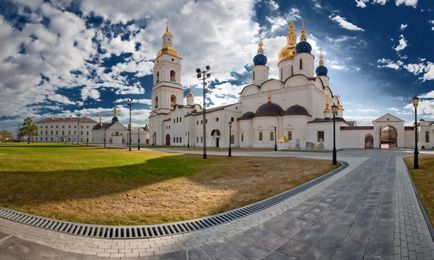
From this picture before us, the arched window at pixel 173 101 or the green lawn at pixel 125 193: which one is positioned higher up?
the arched window at pixel 173 101

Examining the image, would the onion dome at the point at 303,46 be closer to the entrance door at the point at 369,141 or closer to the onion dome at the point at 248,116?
the onion dome at the point at 248,116

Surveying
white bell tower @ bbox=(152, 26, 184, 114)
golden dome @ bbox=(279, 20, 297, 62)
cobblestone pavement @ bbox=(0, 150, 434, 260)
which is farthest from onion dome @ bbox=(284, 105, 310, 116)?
cobblestone pavement @ bbox=(0, 150, 434, 260)

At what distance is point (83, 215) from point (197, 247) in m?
3.41

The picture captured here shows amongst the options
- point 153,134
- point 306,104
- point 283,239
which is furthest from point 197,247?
point 153,134

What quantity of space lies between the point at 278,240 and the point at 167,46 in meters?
65.2

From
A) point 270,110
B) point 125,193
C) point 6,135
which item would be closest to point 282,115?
point 270,110

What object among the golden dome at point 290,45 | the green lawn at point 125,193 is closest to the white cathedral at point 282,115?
the golden dome at point 290,45

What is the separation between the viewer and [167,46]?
62531 mm

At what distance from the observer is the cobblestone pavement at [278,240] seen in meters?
4.00

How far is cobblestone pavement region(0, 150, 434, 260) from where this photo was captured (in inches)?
158

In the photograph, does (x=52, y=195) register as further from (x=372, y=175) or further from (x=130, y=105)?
(x=130, y=105)

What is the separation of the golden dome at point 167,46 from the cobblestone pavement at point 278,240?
204ft

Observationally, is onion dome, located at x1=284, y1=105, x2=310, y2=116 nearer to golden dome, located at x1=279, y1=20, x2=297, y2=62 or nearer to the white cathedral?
the white cathedral

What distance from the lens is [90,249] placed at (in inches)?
166
